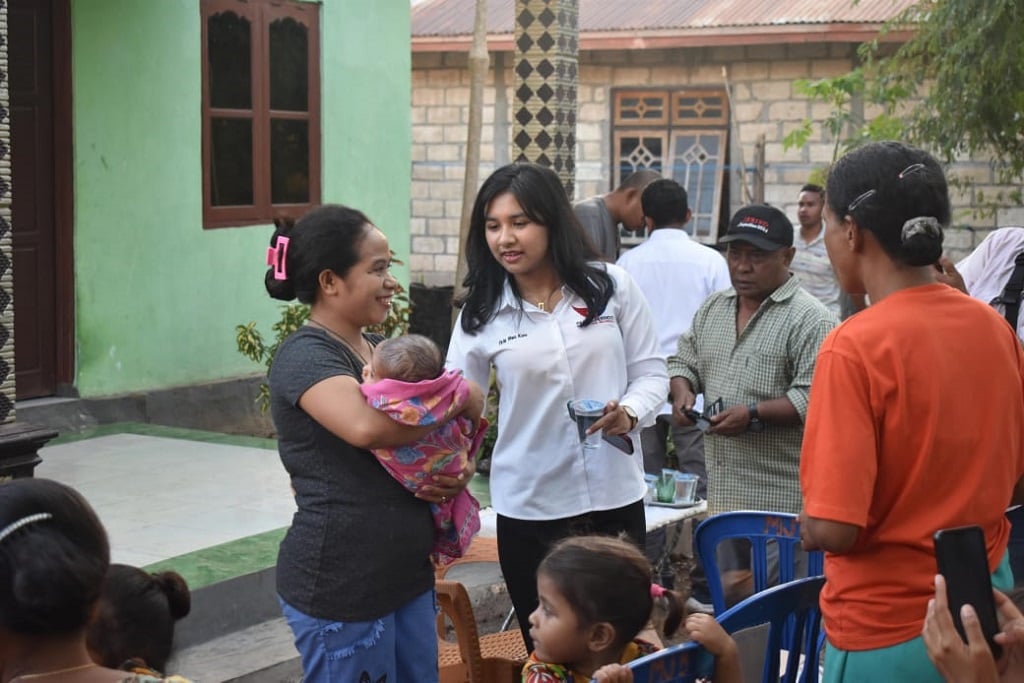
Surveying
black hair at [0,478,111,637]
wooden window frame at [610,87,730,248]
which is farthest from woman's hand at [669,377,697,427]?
wooden window frame at [610,87,730,248]

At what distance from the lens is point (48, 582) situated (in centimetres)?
216

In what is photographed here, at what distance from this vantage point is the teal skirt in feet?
8.73

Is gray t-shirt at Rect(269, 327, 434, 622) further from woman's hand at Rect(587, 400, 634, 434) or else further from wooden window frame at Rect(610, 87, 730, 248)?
wooden window frame at Rect(610, 87, 730, 248)

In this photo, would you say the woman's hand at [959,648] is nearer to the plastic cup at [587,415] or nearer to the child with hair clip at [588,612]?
the child with hair clip at [588,612]

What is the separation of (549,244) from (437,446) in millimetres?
861

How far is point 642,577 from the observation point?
3.20 m

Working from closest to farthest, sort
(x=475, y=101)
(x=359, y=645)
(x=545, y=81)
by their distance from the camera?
(x=359, y=645) → (x=545, y=81) → (x=475, y=101)

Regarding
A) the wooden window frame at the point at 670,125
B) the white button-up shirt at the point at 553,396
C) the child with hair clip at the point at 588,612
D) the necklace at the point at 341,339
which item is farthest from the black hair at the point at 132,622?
the wooden window frame at the point at 670,125

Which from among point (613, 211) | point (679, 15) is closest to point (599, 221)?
point (613, 211)

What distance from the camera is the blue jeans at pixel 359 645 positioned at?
3.41 metres

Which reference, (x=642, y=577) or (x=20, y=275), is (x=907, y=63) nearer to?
(x=20, y=275)

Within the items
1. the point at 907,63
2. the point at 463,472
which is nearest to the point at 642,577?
the point at 463,472

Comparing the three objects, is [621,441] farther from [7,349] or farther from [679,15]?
[679,15]

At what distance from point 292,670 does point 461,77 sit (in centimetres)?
1408
